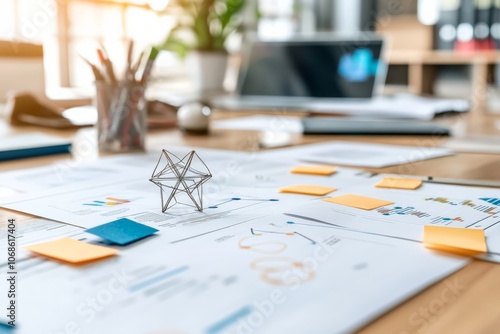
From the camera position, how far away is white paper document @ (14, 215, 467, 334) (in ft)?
1.23

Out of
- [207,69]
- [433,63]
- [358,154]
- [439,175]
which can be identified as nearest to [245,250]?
[439,175]

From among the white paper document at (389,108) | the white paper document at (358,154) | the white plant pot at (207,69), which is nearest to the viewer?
the white paper document at (358,154)

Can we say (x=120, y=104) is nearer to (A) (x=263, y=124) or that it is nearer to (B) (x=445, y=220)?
(A) (x=263, y=124)

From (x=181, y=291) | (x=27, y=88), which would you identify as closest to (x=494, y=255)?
(x=181, y=291)

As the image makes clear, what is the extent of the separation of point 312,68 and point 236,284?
1.78 meters

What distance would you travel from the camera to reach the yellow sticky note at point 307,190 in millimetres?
735

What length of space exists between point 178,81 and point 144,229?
154 inches

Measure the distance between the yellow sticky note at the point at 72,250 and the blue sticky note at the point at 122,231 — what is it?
19mm

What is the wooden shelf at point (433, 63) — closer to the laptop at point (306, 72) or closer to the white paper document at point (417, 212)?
the laptop at point (306, 72)

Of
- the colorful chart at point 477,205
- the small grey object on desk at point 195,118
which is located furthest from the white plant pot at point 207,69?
the colorful chart at point 477,205

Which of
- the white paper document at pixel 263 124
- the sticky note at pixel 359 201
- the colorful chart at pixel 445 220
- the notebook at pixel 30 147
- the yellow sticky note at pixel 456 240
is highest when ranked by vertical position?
the white paper document at pixel 263 124

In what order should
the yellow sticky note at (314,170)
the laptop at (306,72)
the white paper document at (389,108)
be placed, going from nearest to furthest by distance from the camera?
the yellow sticky note at (314,170) → the white paper document at (389,108) → the laptop at (306,72)

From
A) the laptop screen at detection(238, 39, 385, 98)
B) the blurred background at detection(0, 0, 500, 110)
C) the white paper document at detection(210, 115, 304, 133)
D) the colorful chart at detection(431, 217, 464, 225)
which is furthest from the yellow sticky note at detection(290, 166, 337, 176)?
the blurred background at detection(0, 0, 500, 110)

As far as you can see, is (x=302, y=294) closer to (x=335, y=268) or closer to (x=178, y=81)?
(x=335, y=268)
